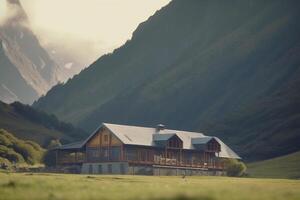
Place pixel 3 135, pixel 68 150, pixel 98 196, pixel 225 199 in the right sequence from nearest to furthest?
pixel 225 199, pixel 98 196, pixel 68 150, pixel 3 135

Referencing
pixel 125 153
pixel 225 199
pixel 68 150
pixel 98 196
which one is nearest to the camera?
pixel 225 199

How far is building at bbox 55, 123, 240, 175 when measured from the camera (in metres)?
125

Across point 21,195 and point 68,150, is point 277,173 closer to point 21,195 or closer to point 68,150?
point 68,150

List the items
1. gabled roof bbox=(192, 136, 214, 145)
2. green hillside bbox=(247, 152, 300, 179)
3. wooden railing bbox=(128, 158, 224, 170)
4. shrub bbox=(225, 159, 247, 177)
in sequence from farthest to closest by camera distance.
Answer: gabled roof bbox=(192, 136, 214, 145) → wooden railing bbox=(128, 158, 224, 170) → green hillside bbox=(247, 152, 300, 179) → shrub bbox=(225, 159, 247, 177)

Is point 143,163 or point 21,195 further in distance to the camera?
point 143,163

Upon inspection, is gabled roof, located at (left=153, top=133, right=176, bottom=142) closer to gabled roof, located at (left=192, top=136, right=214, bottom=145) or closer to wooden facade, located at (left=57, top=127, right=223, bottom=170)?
wooden facade, located at (left=57, top=127, right=223, bottom=170)

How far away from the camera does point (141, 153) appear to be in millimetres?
127125

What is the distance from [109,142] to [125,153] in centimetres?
442

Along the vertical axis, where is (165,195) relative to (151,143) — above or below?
below

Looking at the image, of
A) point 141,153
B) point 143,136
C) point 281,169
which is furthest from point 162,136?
point 281,169

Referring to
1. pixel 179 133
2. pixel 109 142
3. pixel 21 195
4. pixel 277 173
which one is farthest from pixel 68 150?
pixel 21 195

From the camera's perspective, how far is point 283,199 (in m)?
34.9

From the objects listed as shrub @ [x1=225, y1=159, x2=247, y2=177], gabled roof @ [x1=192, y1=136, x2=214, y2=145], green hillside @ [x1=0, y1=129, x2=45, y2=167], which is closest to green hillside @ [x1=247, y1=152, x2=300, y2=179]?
shrub @ [x1=225, y1=159, x2=247, y2=177]

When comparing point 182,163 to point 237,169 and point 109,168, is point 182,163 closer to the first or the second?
point 237,169
